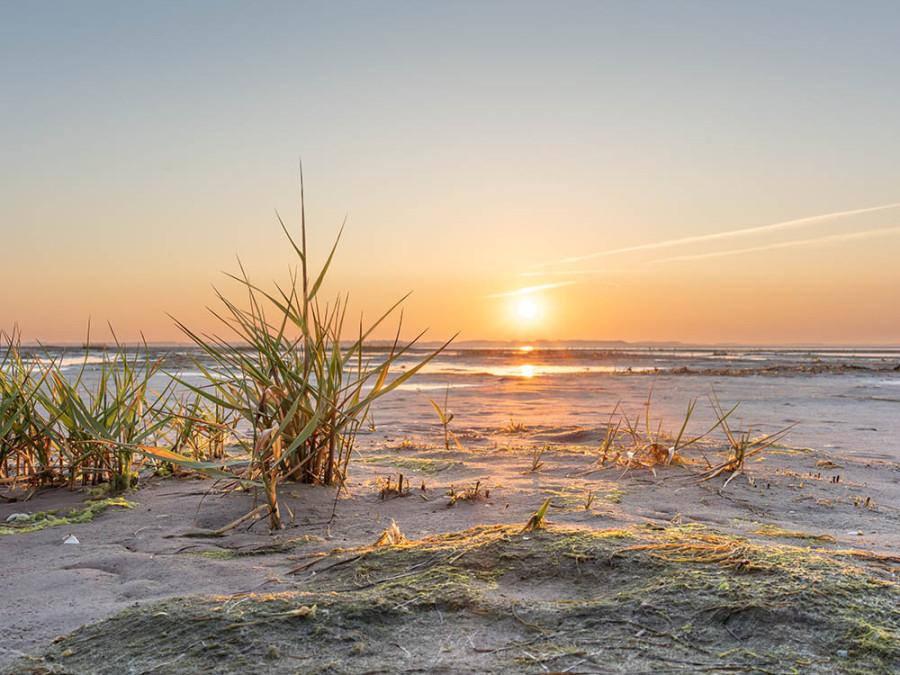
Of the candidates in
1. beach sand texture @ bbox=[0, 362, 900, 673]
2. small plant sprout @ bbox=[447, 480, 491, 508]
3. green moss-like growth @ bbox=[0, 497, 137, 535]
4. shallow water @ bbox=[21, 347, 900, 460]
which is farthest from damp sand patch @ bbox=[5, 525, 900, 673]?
shallow water @ bbox=[21, 347, 900, 460]

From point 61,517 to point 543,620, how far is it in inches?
98.7

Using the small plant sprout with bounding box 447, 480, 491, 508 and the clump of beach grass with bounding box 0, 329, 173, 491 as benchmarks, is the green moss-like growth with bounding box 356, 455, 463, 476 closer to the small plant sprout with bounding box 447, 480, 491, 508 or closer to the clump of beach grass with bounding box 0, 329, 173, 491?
the small plant sprout with bounding box 447, 480, 491, 508

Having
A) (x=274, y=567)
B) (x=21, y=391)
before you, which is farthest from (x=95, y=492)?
(x=274, y=567)

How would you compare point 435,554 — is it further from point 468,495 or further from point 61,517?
point 61,517

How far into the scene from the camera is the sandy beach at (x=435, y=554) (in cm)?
155

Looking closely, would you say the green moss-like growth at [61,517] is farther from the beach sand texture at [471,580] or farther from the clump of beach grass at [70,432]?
the clump of beach grass at [70,432]

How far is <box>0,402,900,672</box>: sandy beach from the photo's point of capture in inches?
61.2

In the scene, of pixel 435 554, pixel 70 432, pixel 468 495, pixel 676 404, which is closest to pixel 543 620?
pixel 435 554

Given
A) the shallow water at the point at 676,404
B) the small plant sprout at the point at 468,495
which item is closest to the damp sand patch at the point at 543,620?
the small plant sprout at the point at 468,495

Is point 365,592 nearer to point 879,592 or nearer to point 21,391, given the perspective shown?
point 879,592

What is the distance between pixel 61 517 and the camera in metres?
3.11

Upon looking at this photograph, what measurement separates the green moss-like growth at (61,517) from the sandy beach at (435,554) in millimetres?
57

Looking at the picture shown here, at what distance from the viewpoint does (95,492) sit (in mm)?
3443

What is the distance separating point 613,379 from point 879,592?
1513 centimetres
